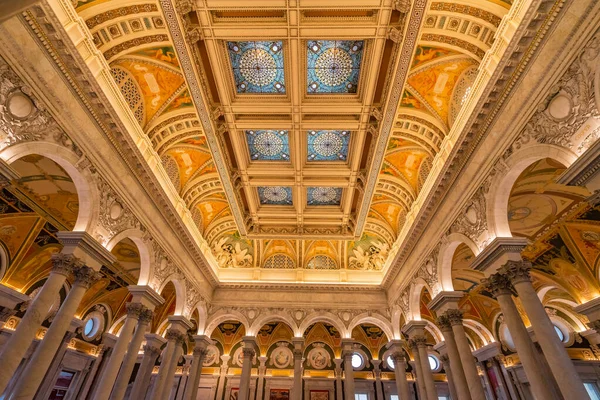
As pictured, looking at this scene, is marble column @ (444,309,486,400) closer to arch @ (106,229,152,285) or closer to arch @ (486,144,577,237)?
arch @ (486,144,577,237)

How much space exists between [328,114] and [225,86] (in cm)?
331

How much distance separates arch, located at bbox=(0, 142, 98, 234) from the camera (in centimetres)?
623

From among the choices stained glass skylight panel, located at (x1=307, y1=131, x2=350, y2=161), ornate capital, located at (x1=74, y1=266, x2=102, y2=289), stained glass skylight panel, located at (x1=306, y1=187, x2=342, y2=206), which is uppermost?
stained glass skylight panel, located at (x1=306, y1=187, x2=342, y2=206)

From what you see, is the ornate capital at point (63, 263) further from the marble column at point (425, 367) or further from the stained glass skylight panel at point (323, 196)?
the marble column at point (425, 367)

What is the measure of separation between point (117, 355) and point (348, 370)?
32.6 ft

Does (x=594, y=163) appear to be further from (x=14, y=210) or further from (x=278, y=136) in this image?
(x=14, y=210)

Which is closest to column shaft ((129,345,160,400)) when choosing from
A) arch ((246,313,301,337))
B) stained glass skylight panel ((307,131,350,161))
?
arch ((246,313,301,337))

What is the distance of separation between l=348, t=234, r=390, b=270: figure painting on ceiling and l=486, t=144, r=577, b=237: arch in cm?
992

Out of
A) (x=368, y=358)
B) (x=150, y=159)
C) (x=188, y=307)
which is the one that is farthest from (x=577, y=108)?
(x=368, y=358)

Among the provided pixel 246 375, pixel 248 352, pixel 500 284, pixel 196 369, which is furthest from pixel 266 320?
pixel 500 284

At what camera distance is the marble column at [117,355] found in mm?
8742

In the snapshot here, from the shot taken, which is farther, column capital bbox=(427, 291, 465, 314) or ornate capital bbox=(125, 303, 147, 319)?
ornate capital bbox=(125, 303, 147, 319)

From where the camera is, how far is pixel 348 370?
14852mm

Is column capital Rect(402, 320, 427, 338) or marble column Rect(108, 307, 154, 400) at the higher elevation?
column capital Rect(402, 320, 427, 338)
